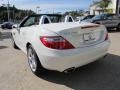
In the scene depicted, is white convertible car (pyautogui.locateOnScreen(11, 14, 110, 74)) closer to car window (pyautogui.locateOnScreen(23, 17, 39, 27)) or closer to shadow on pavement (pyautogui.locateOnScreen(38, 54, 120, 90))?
shadow on pavement (pyautogui.locateOnScreen(38, 54, 120, 90))

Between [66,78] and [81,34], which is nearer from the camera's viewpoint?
[81,34]

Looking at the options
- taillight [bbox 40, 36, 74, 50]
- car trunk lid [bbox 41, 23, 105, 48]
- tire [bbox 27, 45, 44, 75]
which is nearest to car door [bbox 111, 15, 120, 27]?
car trunk lid [bbox 41, 23, 105, 48]

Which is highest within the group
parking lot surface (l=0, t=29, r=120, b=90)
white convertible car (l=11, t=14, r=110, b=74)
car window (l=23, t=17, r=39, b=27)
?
car window (l=23, t=17, r=39, b=27)

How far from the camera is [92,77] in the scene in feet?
15.1

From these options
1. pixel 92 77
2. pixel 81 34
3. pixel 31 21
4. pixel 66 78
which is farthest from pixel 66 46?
pixel 31 21

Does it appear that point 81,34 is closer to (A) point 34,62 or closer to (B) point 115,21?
(A) point 34,62

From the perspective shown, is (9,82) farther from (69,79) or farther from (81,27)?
(81,27)

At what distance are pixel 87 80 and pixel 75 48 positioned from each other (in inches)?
30.6

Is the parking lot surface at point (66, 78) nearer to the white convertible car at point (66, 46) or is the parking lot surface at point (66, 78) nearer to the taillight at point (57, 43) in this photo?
the white convertible car at point (66, 46)

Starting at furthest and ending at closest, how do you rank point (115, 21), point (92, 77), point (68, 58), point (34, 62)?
point (115, 21) < point (34, 62) < point (92, 77) < point (68, 58)

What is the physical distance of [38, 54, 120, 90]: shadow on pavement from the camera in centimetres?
416

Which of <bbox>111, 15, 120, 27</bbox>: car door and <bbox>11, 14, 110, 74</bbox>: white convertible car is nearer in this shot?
<bbox>11, 14, 110, 74</bbox>: white convertible car

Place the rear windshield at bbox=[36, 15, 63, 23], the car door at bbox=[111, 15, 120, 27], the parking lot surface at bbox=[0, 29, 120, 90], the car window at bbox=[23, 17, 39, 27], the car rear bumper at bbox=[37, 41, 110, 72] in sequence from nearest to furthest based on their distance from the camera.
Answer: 1. the car rear bumper at bbox=[37, 41, 110, 72]
2. the parking lot surface at bbox=[0, 29, 120, 90]
3. the car window at bbox=[23, 17, 39, 27]
4. the rear windshield at bbox=[36, 15, 63, 23]
5. the car door at bbox=[111, 15, 120, 27]

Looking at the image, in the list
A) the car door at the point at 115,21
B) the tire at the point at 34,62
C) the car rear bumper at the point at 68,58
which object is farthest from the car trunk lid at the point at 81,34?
the car door at the point at 115,21
